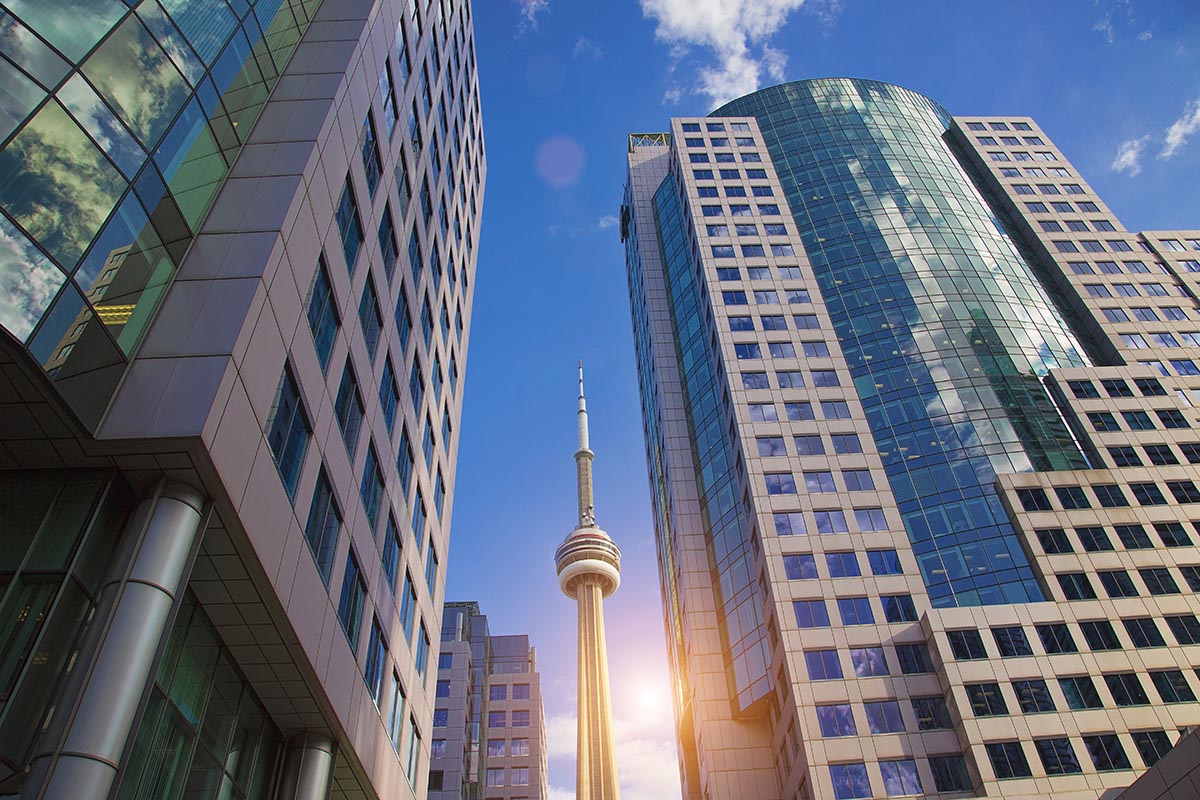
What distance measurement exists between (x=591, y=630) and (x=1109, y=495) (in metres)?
69.2

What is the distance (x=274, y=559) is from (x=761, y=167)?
7240 centimetres

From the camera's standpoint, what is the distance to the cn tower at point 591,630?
9275 centimetres

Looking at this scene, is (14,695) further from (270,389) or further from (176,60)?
(176,60)

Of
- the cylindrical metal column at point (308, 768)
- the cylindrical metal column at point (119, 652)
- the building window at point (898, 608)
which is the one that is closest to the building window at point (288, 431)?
the cylindrical metal column at point (119, 652)

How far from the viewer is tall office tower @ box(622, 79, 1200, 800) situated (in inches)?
1743

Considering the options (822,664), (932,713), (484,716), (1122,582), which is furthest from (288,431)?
(484,716)

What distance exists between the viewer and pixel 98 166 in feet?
48.1

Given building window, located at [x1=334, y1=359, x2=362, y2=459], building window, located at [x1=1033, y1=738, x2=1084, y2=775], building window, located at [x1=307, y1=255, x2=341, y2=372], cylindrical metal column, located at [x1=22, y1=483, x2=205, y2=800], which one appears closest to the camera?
cylindrical metal column, located at [x1=22, y1=483, x2=205, y2=800]

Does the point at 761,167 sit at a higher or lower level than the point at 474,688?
higher

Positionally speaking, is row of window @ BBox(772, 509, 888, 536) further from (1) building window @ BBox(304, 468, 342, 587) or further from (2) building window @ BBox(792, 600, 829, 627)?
(1) building window @ BBox(304, 468, 342, 587)

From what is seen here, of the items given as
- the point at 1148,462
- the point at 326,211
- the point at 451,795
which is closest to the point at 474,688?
the point at 451,795

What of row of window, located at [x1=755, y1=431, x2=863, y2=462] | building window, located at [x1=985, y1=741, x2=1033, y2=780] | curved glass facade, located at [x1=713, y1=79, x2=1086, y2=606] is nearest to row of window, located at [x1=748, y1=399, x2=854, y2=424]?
row of window, located at [x1=755, y1=431, x2=863, y2=462]

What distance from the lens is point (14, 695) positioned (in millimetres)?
12289

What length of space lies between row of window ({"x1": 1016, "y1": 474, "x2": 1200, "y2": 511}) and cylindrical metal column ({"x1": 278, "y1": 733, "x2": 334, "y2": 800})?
150ft
